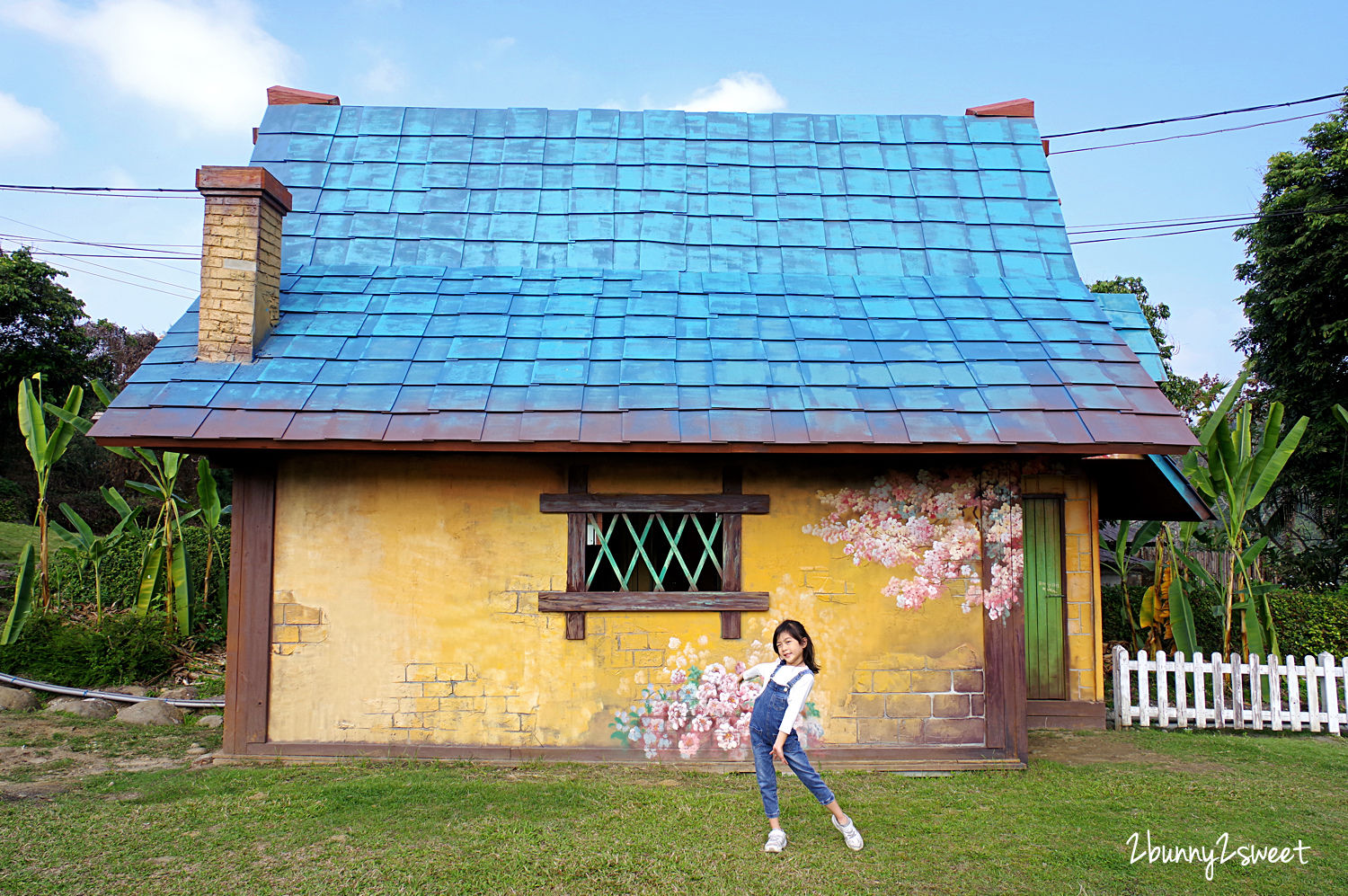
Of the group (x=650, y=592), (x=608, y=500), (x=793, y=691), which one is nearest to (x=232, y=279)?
(x=608, y=500)

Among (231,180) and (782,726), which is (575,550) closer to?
(782,726)

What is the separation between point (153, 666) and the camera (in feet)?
30.8

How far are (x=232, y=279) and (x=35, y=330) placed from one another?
20791 millimetres

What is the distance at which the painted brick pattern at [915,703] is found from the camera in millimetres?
6562

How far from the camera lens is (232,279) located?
679 centimetres

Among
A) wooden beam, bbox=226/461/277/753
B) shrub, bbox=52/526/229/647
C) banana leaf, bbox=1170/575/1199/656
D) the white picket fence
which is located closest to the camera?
wooden beam, bbox=226/461/277/753

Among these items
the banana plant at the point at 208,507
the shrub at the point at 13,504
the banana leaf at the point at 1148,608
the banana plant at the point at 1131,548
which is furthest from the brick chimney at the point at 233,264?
the shrub at the point at 13,504

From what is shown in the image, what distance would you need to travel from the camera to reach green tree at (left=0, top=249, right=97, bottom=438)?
858 inches

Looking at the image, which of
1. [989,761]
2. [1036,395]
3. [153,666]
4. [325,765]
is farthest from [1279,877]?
[153,666]

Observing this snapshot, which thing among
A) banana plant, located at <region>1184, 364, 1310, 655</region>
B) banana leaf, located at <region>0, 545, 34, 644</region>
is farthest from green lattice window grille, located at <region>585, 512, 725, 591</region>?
banana leaf, located at <region>0, 545, 34, 644</region>

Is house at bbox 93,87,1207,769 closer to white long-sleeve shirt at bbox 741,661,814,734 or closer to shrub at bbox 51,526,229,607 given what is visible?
white long-sleeve shirt at bbox 741,661,814,734

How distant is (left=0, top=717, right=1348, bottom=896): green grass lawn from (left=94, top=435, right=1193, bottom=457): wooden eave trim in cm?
235

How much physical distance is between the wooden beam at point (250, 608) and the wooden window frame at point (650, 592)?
2.12 m

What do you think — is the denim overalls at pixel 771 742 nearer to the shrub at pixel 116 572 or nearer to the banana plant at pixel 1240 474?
the banana plant at pixel 1240 474
